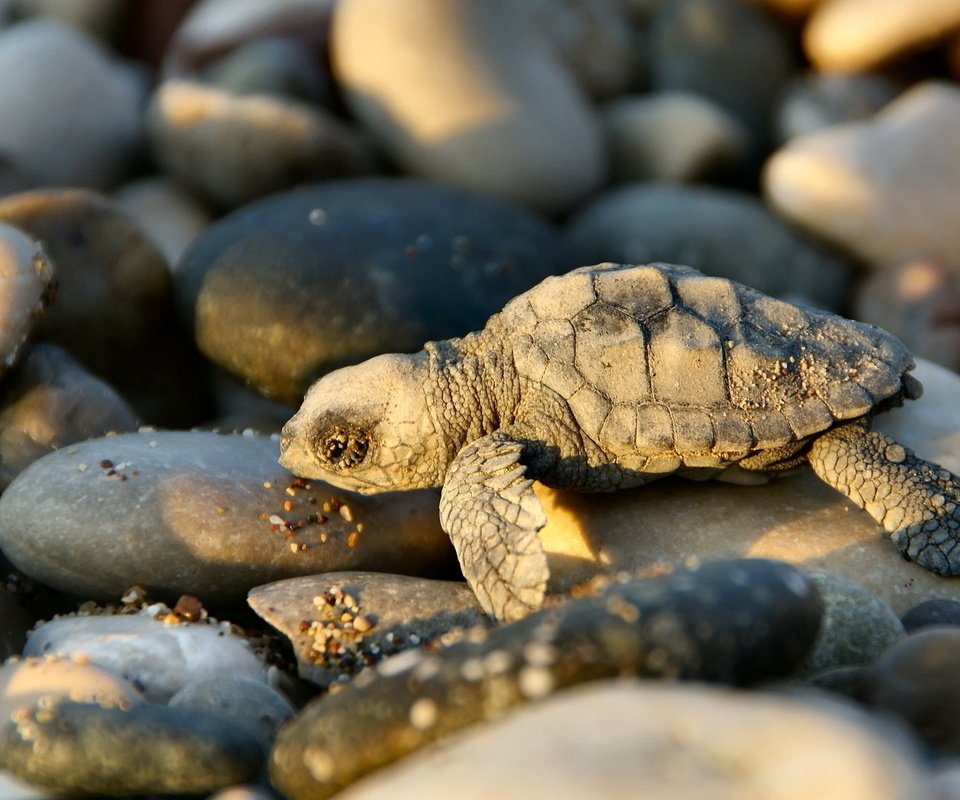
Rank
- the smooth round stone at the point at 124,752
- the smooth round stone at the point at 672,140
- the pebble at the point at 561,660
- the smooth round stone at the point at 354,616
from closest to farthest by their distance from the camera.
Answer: the pebble at the point at 561,660 → the smooth round stone at the point at 124,752 → the smooth round stone at the point at 354,616 → the smooth round stone at the point at 672,140

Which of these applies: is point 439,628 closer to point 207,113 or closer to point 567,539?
point 567,539

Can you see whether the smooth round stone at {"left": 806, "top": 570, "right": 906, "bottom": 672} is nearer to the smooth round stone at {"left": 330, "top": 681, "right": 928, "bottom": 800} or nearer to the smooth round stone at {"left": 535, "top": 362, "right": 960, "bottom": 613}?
the smooth round stone at {"left": 535, "top": 362, "right": 960, "bottom": 613}

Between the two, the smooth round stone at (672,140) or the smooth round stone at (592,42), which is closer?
the smooth round stone at (672,140)

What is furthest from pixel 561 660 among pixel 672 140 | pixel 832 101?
pixel 832 101

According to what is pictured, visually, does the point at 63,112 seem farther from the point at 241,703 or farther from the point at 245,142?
the point at 241,703

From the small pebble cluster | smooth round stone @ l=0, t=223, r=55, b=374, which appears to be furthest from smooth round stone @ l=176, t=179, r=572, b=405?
smooth round stone @ l=0, t=223, r=55, b=374

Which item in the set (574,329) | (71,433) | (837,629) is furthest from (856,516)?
(71,433)

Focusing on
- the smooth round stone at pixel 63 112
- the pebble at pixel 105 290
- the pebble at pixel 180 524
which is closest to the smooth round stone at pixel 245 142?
the smooth round stone at pixel 63 112

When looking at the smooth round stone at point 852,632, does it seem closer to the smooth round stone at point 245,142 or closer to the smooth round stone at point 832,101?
the smooth round stone at point 245,142
